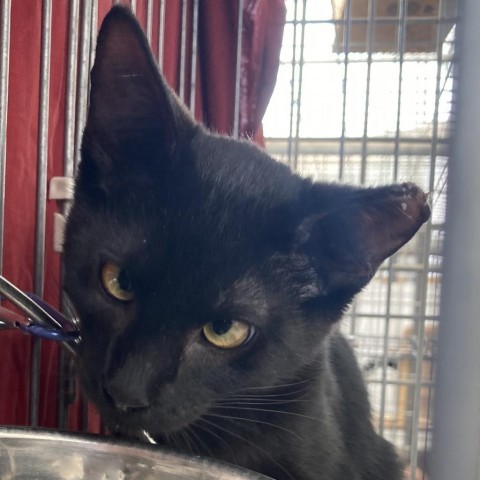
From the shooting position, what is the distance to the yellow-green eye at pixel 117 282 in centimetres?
60

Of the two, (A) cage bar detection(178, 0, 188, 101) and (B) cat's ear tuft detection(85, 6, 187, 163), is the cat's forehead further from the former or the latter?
(A) cage bar detection(178, 0, 188, 101)

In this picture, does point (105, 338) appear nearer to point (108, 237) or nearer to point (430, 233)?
point (108, 237)

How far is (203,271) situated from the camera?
585 millimetres

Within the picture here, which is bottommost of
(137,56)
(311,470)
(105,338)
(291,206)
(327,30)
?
(311,470)

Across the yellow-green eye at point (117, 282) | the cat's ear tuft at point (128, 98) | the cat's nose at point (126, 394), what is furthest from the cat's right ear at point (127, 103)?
the cat's nose at point (126, 394)

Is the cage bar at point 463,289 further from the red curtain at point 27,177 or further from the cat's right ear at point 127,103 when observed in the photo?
the red curtain at point 27,177

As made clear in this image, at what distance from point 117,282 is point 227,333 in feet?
0.40

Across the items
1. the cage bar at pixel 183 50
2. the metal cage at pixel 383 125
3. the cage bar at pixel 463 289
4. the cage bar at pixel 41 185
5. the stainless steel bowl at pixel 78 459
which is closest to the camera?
the stainless steel bowl at pixel 78 459

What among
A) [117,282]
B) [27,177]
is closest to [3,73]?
[27,177]

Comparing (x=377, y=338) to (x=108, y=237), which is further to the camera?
(x=377, y=338)

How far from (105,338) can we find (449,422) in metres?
0.37

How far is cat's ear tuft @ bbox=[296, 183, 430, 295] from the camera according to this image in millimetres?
565

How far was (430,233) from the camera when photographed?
104 centimetres

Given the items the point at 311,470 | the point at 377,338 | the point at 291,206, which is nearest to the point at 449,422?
the point at 311,470
